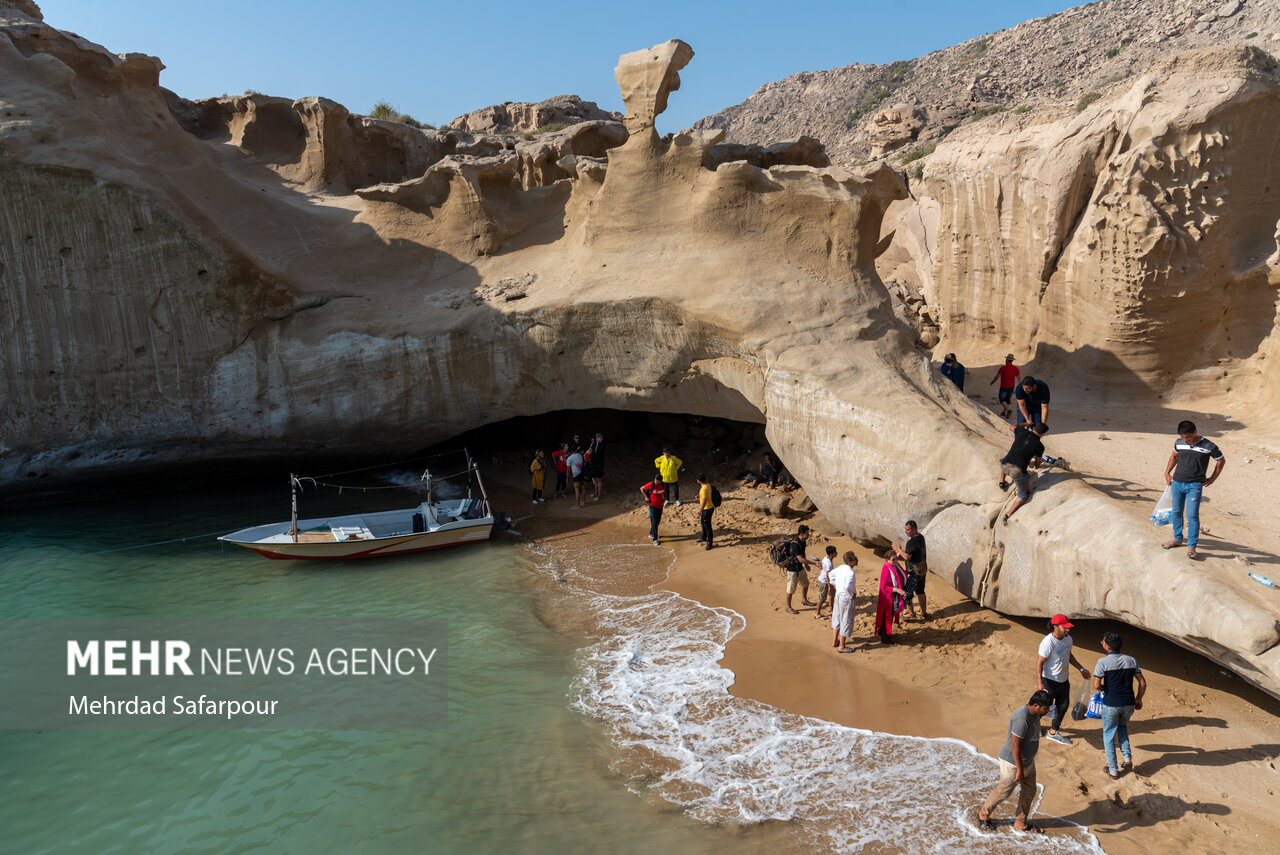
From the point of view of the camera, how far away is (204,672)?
8086 millimetres

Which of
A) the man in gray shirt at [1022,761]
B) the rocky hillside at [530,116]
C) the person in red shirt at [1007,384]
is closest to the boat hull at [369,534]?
the man in gray shirt at [1022,761]

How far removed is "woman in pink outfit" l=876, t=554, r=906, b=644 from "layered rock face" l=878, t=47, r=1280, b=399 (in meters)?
7.00

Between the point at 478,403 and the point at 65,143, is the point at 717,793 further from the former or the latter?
the point at 65,143

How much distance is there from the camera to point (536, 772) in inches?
259

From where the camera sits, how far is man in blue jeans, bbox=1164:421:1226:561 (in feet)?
21.9

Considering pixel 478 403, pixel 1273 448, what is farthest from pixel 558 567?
pixel 1273 448

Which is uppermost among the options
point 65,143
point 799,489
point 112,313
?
point 65,143

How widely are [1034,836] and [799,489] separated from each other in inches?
280

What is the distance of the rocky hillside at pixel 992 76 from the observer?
30547mm

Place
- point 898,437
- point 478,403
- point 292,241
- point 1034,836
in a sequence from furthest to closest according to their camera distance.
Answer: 1. point 292,241
2. point 478,403
3. point 898,437
4. point 1034,836

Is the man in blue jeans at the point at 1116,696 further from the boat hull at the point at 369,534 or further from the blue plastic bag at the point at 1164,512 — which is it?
the boat hull at the point at 369,534

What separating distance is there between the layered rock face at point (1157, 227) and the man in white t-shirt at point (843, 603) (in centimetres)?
753
